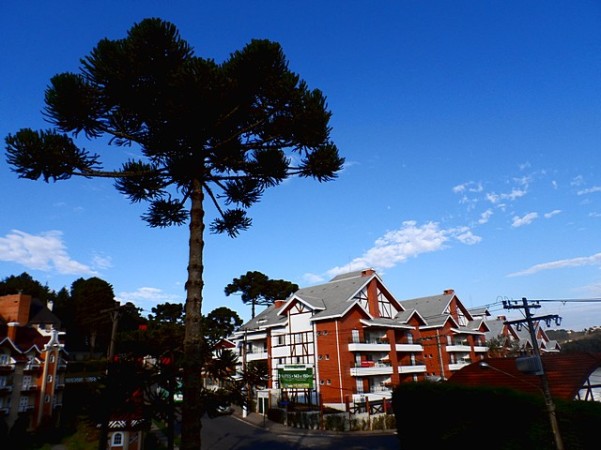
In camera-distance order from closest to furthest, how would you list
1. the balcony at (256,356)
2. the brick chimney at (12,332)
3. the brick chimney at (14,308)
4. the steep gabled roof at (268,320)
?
1. the brick chimney at (12,332)
2. the brick chimney at (14,308)
3. the steep gabled roof at (268,320)
4. the balcony at (256,356)

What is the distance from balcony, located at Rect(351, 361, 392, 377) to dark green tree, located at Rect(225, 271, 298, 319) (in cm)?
3527

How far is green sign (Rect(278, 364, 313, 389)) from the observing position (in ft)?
115

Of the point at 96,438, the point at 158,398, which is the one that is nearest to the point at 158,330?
Result: the point at 158,398

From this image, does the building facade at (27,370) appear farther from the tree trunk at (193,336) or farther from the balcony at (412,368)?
the balcony at (412,368)

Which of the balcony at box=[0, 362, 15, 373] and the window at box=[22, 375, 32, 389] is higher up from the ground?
the balcony at box=[0, 362, 15, 373]

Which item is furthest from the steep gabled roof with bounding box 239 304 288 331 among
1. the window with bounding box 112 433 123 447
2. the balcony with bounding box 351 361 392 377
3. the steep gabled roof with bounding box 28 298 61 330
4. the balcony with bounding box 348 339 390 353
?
the steep gabled roof with bounding box 28 298 61 330

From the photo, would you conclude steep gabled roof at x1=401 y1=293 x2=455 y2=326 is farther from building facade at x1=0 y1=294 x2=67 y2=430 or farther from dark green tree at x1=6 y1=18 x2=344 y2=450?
dark green tree at x1=6 y1=18 x2=344 y2=450

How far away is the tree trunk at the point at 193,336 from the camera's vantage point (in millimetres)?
5793

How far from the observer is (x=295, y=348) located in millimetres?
43094

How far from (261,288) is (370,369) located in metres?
38.7

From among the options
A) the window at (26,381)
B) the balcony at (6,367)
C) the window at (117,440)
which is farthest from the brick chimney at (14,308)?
the window at (117,440)

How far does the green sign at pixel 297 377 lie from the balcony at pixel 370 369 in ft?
18.0

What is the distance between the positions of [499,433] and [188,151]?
17.6 meters

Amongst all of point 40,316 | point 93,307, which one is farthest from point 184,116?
point 93,307
